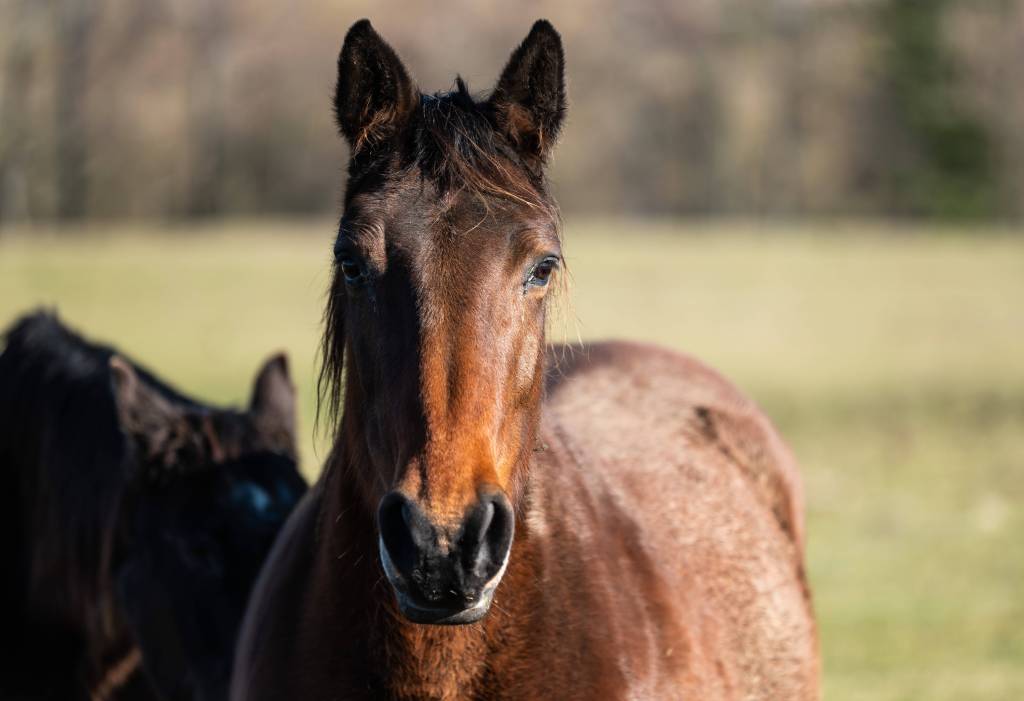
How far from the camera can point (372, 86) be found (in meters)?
2.72

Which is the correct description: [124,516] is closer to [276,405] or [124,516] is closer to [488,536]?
[276,405]

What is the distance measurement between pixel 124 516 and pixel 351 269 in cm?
199

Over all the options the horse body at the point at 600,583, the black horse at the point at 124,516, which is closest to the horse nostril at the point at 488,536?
the horse body at the point at 600,583

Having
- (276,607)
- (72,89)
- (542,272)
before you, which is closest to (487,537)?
(542,272)

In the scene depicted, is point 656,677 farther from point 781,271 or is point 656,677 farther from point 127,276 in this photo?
point 781,271

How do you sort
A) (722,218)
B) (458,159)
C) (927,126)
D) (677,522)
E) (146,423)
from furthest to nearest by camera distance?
1. (927,126)
2. (722,218)
3. (146,423)
4. (677,522)
5. (458,159)

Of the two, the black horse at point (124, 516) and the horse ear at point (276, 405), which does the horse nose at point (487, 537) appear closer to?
the black horse at point (124, 516)

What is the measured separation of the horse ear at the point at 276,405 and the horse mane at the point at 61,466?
0.38m

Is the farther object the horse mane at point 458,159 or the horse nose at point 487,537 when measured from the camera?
the horse mane at point 458,159

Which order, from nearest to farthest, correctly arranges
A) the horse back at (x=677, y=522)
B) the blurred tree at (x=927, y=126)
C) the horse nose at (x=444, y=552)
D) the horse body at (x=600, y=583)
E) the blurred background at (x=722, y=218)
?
the horse nose at (x=444, y=552) < the horse body at (x=600, y=583) < the horse back at (x=677, y=522) < the blurred background at (x=722, y=218) < the blurred tree at (x=927, y=126)

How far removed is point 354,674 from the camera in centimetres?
263

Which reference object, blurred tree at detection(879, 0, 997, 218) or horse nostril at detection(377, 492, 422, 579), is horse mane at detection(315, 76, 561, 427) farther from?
blurred tree at detection(879, 0, 997, 218)

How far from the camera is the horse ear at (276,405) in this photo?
13.7ft

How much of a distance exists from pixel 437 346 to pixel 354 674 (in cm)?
83
